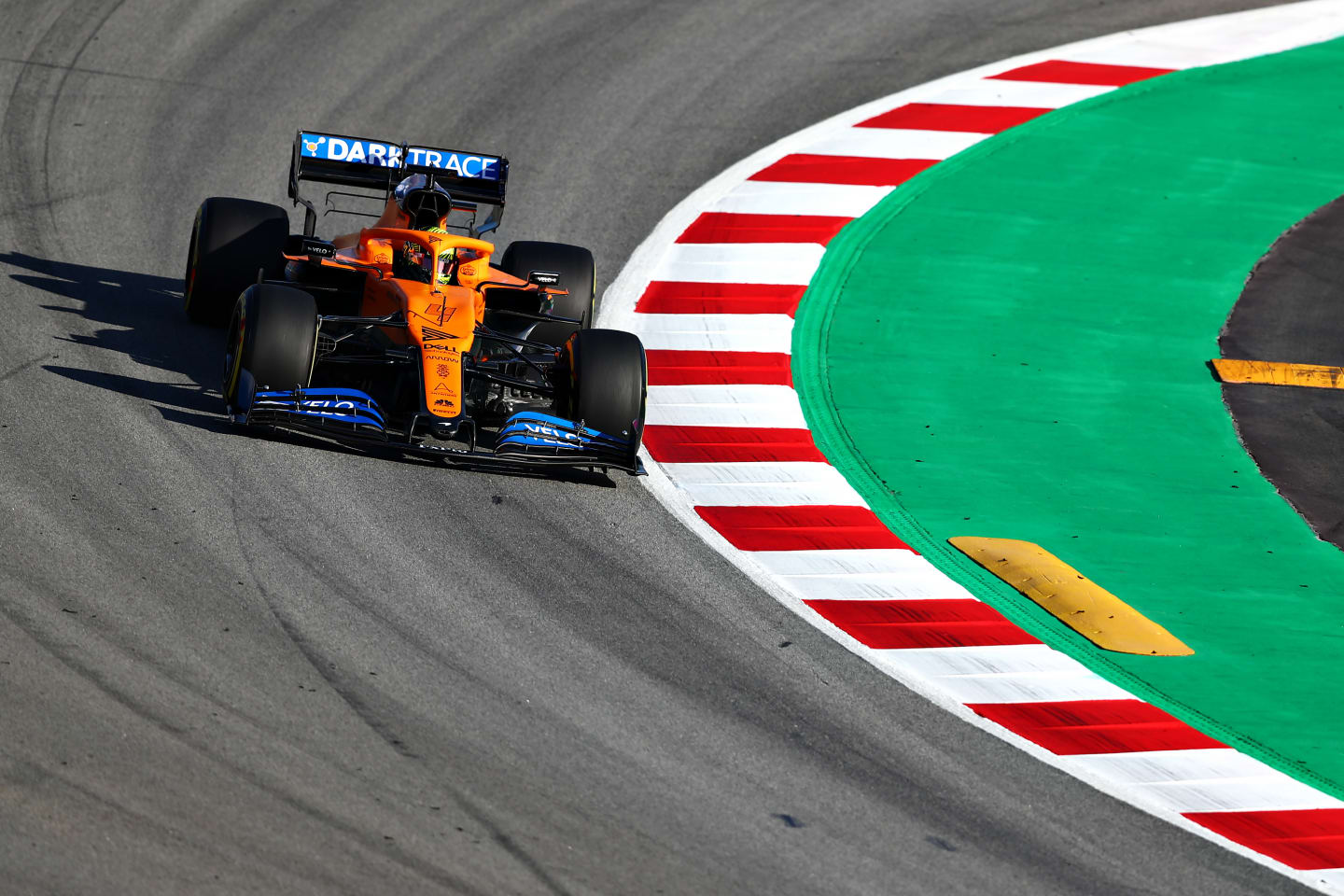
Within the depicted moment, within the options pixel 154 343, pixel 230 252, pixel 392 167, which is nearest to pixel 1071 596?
pixel 392 167

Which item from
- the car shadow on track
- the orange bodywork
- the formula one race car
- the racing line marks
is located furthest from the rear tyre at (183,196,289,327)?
the racing line marks

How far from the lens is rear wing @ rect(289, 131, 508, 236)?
513 inches

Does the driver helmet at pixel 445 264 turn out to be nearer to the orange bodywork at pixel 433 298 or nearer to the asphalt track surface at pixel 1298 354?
the orange bodywork at pixel 433 298

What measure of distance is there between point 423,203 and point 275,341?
198cm

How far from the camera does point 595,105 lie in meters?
17.7

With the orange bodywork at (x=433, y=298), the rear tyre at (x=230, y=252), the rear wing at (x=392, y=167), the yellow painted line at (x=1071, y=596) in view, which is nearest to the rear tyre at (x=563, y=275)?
the orange bodywork at (x=433, y=298)

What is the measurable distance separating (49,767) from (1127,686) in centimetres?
554

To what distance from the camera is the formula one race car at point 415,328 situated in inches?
424

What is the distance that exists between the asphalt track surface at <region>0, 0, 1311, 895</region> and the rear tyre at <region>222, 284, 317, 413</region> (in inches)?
18.2

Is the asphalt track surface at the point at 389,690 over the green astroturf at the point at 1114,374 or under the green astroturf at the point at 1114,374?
under

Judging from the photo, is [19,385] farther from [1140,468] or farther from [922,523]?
[1140,468]

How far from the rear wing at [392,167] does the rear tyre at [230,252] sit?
1.40 ft

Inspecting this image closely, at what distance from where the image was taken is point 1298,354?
14.2m

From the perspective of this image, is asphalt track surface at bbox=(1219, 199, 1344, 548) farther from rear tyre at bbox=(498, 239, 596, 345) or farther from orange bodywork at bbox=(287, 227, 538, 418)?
orange bodywork at bbox=(287, 227, 538, 418)
